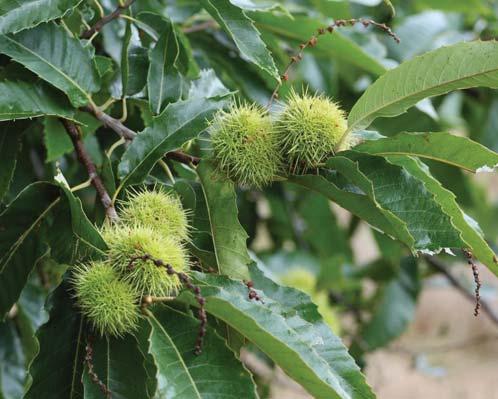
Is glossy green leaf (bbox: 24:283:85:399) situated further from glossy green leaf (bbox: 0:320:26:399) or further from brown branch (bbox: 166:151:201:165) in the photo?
glossy green leaf (bbox: 0:320:26:399)

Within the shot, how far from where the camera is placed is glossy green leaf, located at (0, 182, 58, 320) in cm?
129

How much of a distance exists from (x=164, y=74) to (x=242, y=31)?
189 millimetres

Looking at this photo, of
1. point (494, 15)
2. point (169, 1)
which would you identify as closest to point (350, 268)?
point (494, 15)

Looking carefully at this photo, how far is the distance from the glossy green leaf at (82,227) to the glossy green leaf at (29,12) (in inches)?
9.6

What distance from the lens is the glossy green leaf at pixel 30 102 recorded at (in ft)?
4.04

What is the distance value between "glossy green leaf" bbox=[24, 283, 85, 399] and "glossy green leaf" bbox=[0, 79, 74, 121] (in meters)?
0.27

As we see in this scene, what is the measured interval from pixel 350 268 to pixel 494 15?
99 cm

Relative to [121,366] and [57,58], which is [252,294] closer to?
[121,366]

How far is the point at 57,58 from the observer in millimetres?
1330

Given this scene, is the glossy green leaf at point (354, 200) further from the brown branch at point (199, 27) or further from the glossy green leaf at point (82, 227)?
the brown branch at point (199, 27)

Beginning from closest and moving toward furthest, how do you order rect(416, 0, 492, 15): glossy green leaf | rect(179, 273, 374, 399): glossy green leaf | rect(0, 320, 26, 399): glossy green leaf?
rect(179, 273, 374, 399): glossy green leaf → rect(0, 320, 26, 399): glossy green leaf → rect(416, 0, 492, 15): glossy green leaf

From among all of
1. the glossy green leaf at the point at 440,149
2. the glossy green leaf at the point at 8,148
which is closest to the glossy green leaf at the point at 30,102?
the glossy green leaf at the point at 8,148

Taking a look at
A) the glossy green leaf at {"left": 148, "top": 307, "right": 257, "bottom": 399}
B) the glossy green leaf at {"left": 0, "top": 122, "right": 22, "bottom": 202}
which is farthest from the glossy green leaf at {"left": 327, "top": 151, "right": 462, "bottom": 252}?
the glossy green leaf at {"left": 0, "top": 122, "right": 22, "bottom": 202}

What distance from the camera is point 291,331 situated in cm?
99
